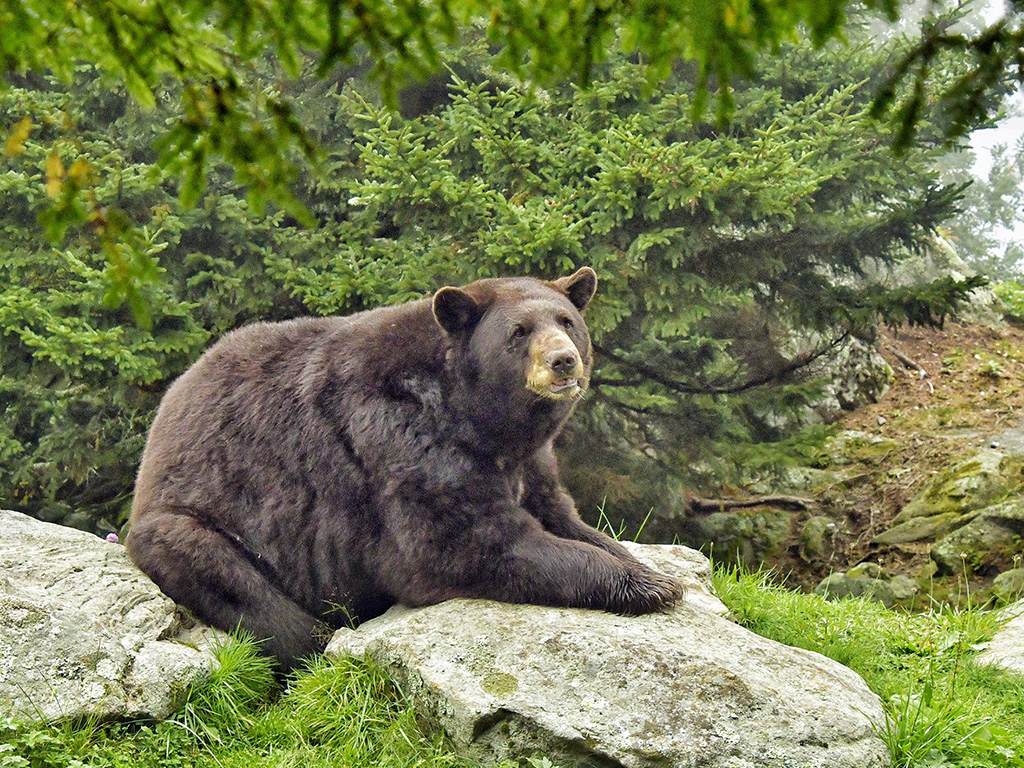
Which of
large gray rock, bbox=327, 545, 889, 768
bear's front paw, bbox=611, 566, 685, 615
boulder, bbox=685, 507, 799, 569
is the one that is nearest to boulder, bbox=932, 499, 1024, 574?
boulder, bbox=685, 507, 799, 569

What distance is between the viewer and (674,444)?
885 cm

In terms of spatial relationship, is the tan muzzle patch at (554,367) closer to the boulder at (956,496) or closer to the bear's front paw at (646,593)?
the bear's front paw at (646,593)

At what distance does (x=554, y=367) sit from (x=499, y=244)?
2.88m

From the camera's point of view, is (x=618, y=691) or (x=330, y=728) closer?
(x=618, y=691)

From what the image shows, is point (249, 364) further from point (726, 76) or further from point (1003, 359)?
point (1003, 359)

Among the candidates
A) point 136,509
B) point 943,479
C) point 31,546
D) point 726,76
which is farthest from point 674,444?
point 726,76

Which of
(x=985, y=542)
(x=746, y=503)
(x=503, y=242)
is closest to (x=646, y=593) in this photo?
(x=503, y=242)

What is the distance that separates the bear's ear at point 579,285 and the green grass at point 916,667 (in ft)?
7.04

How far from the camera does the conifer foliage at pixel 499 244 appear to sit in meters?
7.47

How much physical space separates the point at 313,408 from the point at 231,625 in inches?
50.7

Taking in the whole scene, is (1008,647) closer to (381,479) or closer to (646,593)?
(646,593)

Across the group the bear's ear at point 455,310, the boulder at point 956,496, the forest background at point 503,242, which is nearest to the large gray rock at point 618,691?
the bear's ear at point 455,310

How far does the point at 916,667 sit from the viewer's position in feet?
18.1

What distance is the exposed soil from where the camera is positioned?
31.2 feet
